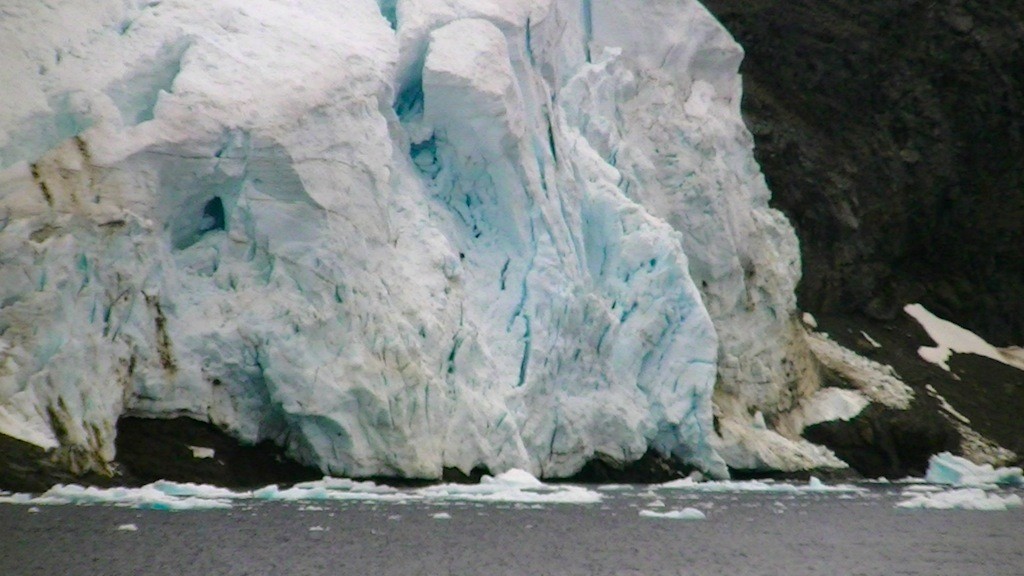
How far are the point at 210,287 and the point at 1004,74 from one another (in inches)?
873

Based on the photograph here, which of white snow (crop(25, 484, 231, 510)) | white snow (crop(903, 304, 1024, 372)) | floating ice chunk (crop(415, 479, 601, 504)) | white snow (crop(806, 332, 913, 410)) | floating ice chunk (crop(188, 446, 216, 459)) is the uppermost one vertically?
white snow (crop(25, 484, 231, 510))

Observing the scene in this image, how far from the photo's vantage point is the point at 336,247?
468 inches

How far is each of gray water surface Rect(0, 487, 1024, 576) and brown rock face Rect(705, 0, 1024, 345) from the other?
51.4 feet

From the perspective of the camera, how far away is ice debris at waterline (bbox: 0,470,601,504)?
29.4 feet

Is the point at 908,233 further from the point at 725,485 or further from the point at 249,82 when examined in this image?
the point at 249,82

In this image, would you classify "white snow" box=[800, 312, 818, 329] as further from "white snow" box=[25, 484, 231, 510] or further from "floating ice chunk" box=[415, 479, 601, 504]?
"white snow" box=[25, 484, 231, 510]

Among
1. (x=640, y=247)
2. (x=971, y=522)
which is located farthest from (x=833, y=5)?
(x=971, y=522)

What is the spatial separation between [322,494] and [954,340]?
21457 mm

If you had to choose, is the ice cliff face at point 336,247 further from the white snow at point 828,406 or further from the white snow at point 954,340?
the white snow at point 954,340

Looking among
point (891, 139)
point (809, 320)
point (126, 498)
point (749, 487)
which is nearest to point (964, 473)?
point (809, 320)

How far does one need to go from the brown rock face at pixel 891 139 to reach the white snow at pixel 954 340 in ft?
1.23

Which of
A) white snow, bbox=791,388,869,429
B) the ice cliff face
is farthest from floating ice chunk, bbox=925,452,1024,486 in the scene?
the ice cliff face

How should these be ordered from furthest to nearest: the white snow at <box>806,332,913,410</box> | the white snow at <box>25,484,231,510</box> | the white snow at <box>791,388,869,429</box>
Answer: the white snow at <box>806,332,913,410</box> → the white snow at <box>791,388,869,429</box> → the white snow at <box>25,484,231,510</box>

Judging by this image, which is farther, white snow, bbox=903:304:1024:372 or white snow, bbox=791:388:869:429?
white snow, bbox=903:304:1024:372
